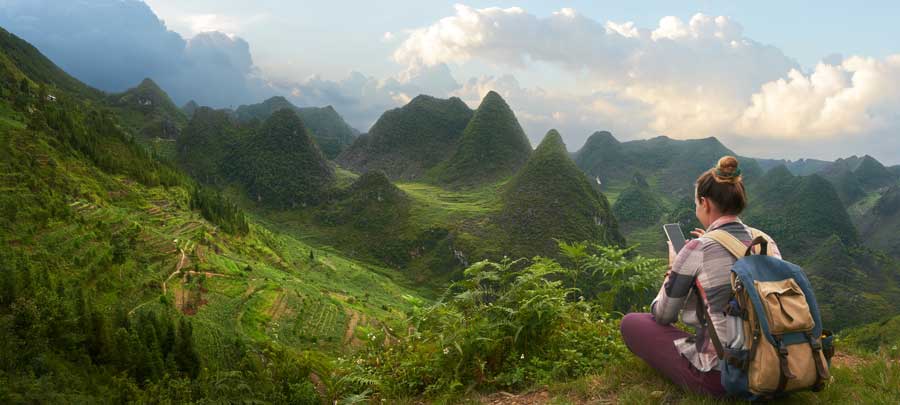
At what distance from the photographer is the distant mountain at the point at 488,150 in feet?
351

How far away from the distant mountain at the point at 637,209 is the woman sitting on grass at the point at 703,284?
125944 millimetres

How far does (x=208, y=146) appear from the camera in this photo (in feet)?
307

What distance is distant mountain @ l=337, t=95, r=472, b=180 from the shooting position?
405 ft

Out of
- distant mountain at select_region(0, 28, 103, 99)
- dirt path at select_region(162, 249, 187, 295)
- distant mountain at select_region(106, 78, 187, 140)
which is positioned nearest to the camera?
dirt path at select_region(162, 249, 187, 295)

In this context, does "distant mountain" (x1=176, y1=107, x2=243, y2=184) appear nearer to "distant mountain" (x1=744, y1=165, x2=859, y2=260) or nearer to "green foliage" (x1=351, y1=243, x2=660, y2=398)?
"green foliage" (x1=351, y1=243, x2=660, y2=398)

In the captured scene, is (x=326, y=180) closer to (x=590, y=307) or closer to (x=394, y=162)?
(x=394, y=162)

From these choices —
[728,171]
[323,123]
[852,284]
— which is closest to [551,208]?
[852,284]

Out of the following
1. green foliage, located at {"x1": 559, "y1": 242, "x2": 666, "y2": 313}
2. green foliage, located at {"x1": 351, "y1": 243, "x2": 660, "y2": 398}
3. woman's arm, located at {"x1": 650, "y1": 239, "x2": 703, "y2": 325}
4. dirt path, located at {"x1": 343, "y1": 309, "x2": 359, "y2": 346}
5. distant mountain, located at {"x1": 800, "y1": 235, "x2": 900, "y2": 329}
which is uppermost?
woman's arm, located at {"x1": 650, "y1": 239, "x2": 703, "y2": 325}

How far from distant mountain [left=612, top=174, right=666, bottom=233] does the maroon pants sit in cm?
12561

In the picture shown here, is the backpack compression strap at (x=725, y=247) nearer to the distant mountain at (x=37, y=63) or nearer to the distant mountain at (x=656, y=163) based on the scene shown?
the distant mountain at (x=37, y=63)

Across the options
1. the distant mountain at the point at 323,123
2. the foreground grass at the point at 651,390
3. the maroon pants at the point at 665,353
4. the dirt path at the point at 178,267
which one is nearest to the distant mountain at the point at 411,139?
the distant mountain at the point at 323,123

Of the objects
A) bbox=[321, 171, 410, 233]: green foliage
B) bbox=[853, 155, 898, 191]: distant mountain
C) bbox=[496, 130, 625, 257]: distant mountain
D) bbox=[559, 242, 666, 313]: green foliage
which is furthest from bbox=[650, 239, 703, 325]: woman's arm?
bbox=[853, 155, 898, 191]: distant mountain

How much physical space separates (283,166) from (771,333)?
9369 cm

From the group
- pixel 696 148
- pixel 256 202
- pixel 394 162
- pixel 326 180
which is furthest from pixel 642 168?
pixel 256 202
